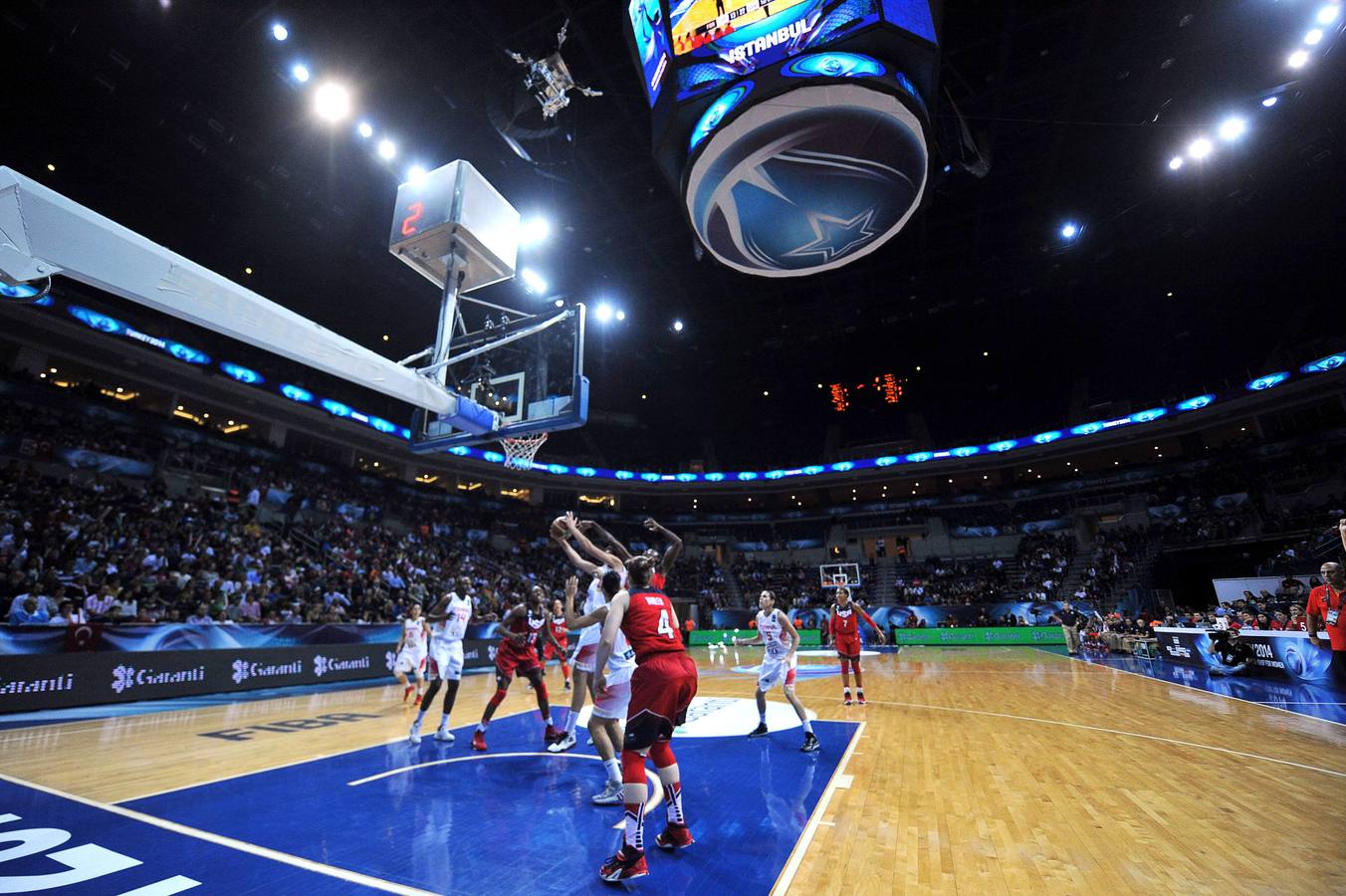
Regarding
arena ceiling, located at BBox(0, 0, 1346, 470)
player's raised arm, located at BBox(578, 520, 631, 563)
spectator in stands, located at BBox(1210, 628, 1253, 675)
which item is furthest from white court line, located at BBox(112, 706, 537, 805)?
spectator in stands, located at BBox(1210, 628, 1253, 675)

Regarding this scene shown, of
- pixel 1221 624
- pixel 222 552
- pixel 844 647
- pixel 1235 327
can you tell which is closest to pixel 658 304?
pixel 844 647

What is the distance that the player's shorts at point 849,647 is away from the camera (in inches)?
434

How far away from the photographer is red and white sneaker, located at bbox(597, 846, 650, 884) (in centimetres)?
365

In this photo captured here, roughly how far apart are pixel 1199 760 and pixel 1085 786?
2.14 metres

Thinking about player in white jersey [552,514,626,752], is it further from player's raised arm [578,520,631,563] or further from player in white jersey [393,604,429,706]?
player in white jersey [393,604,429,706]

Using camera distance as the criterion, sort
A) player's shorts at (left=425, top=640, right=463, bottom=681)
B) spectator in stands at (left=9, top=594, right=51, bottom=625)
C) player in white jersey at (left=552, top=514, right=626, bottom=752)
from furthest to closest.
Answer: spectator in stands at (left=9, top=594, right=51, bottom=625), player's shorts at (left=425, top=640, right=463, bottom=681), player in white jersey at (left=552, top=514, right=626, bottom=752)

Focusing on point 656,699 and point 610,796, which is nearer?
point 656,699

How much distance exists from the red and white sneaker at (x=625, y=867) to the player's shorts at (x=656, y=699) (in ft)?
2.02

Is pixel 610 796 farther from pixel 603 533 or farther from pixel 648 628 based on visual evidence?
pixel 603 533

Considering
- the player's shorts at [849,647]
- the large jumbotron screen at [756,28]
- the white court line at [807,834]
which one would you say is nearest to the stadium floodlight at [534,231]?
the large jumbotron screen at [756,28]

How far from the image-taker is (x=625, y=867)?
366cm

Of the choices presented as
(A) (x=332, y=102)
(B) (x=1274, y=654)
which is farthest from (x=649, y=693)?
(B) (x=1274, y=654)

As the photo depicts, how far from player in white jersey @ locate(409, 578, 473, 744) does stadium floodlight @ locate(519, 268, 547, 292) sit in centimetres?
1170

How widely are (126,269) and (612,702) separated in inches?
188
